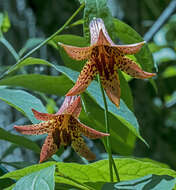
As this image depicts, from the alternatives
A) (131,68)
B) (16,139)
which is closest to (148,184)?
(131,68)

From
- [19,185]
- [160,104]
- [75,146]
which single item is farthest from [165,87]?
[19,185]

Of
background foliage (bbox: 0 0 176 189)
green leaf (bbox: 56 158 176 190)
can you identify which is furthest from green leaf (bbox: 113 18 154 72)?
green leaf (bbox: 56 158 176 190)

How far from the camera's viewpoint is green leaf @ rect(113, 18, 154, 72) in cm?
87

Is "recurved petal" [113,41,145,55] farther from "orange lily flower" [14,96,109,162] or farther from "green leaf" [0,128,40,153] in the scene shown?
"green leaf" [0,128,40,153]

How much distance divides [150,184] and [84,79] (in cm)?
26

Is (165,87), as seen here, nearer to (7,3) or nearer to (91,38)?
(7,3)

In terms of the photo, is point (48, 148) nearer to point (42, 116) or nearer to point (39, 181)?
point (42, 116)

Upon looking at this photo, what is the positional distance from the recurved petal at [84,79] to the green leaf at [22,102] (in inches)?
5.3

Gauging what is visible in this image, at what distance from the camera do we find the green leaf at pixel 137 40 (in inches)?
34.4

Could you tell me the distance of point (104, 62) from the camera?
879mm

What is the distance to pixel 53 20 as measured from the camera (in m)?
2.24

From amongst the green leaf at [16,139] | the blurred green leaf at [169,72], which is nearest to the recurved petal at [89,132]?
the green leaf at [16,139]

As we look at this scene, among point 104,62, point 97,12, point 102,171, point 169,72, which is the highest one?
point 97,12

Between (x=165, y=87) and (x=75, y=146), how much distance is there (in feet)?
6.96
